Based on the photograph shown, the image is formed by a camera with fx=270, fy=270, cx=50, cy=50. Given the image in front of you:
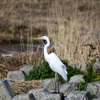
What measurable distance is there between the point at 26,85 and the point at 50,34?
80.7 inches

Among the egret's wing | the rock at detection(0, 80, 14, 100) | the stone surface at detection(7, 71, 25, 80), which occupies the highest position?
the egret's wing

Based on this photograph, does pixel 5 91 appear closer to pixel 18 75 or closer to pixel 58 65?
pixel 58 65

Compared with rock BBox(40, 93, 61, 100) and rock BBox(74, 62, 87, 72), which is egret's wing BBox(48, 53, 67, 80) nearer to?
rock BBox(40, 93, 61, 100)

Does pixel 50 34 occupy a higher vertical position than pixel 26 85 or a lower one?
higher

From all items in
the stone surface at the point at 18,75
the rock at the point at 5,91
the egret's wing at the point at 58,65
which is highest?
the egret's wing at the point at 58,65

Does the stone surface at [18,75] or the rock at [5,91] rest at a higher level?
the rock at [5,91]

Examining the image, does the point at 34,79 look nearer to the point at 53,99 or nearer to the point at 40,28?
the point at 53,99

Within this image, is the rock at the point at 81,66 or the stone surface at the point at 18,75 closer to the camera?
the stone surface at the point at 18,75

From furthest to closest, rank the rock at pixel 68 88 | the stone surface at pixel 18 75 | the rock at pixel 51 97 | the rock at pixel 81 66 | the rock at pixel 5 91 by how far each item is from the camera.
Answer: the rock at pixel 81 66 → the stone surface at pixel 18 75 → the rock at pixel 68 88 → the rock at pixel 5 91 → the rock at pixel 51 97

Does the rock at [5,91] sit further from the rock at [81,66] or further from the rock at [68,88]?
the rock at [81,66]

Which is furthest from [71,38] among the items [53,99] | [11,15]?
[11,15]

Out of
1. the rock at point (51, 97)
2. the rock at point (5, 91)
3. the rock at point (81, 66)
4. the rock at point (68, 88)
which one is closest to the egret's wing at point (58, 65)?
the rock at point (68, 88)

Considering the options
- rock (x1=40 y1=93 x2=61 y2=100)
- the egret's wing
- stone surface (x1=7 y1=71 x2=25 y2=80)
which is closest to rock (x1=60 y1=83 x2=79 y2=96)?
the egret's wing

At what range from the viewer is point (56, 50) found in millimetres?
6098
